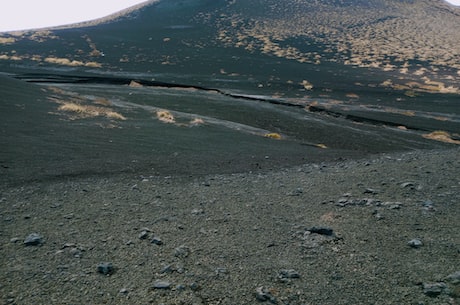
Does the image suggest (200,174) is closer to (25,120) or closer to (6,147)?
(6,147)

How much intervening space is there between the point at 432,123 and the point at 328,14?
2963 inches

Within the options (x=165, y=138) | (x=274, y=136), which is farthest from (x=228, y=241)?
(x=274, y=136)

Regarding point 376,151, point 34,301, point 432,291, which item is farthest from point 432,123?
point 34,301

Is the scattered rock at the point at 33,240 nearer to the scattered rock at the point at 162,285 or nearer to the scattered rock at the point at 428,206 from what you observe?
the scattered rock at the point at 162,285

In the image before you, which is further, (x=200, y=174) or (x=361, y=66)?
(x=361, y=66)

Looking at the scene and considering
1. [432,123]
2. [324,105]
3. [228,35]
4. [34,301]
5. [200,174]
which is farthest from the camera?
[228,35]

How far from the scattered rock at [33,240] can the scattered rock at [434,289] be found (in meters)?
7.49

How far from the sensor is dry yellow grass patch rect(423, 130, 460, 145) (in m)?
23.9

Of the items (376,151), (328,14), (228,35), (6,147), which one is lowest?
(376,151)

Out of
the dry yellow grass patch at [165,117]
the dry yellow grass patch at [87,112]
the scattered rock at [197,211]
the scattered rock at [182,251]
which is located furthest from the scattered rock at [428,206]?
the dry yellow grass patch at [87,112]

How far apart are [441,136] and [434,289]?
2172cm

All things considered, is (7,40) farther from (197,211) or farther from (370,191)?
(370,191)

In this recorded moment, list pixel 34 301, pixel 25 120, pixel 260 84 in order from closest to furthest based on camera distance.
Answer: pixel 34 301, pixel 25 120, pixel 260 84

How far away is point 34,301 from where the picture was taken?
5.75 meters
